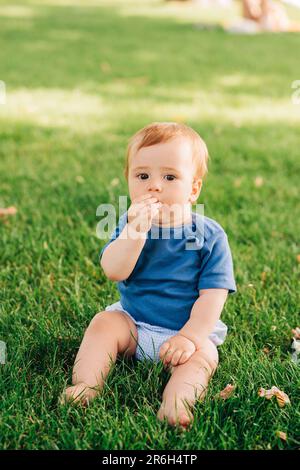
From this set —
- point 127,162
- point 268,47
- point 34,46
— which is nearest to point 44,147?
A: point 127,162

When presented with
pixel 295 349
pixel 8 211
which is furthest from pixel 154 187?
pixel 8 211

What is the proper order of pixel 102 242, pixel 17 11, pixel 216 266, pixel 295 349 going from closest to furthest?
pixel 216 266 → pixel 295 349 → pixel 102 242 → pixel 17 11

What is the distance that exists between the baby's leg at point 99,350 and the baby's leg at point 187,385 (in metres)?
0.22

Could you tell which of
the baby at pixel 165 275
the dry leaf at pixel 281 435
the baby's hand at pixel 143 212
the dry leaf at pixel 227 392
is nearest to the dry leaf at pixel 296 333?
the baby at pixel 165 275

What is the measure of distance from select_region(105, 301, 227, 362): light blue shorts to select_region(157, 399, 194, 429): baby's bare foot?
0.30m

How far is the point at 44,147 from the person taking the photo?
4.77 meters

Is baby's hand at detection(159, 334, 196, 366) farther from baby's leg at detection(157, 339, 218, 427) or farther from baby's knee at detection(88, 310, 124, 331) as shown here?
baby's knee at detection(88, 310, 124, 331)

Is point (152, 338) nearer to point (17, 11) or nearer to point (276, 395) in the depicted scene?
point (276, 395)

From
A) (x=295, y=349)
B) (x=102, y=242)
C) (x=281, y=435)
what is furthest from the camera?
(x=102, y=242)

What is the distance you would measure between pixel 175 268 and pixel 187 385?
43cm

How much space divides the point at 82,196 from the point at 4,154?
3.70ft

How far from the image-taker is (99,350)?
2070 mm

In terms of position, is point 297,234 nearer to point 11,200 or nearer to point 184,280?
point 184,280

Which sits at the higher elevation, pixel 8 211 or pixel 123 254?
pixel 123 254
